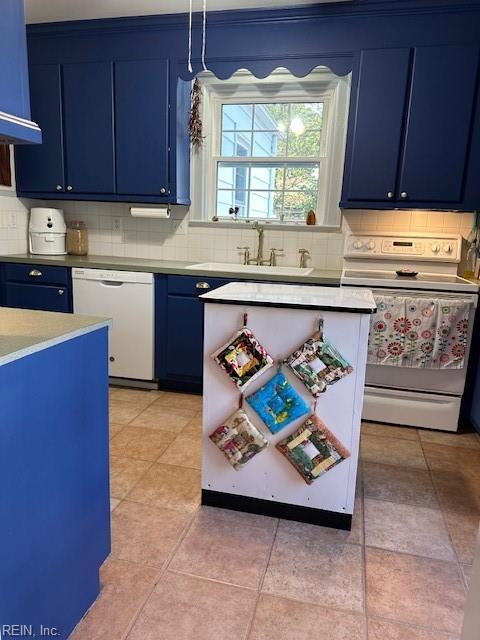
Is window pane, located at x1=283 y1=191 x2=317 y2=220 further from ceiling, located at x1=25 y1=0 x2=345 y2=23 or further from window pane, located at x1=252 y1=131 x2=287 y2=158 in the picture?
ceiling, located at x1=25 y1=0 x2=345 y2=23

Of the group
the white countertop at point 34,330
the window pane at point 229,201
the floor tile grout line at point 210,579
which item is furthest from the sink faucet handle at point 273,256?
the floor tile grout line at point 210,579

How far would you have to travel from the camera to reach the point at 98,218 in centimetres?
379

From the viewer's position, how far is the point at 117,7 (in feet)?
9.78

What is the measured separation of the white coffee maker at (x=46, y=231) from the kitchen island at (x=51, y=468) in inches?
92.8

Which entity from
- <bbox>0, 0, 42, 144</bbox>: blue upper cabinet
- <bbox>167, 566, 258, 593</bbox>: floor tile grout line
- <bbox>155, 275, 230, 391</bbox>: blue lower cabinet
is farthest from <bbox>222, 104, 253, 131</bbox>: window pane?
<bbox>167, 566, 258, 593</bbox>: floor tile grout line

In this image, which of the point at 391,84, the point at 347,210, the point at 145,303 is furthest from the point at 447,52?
the point at 145,303

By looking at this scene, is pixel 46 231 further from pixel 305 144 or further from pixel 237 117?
pixel 305 144

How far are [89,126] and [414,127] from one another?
2.28 metres

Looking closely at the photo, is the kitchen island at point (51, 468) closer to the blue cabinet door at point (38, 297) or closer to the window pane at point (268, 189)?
the blue cabinet door at point (38, 297)

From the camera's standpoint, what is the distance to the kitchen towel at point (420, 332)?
2641 mm

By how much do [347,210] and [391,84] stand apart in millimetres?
849

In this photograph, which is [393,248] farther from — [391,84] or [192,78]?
[192,78]

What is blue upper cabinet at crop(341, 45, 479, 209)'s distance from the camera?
272 cm

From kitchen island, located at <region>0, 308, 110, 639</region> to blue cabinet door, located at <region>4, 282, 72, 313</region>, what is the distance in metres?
1.93
